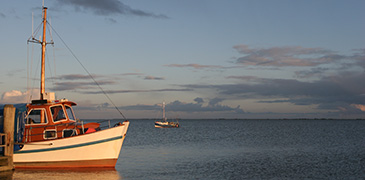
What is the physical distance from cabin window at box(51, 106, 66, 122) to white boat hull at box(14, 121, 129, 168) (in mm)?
2003

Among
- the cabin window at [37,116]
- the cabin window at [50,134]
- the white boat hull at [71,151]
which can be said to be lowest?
the white boat hull at [71,151]

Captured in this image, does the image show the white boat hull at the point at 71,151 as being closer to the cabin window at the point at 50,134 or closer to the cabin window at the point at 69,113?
the cabin window at the point at 50,134

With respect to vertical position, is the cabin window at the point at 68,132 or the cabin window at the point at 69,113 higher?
the cabin window at the point at 69,113

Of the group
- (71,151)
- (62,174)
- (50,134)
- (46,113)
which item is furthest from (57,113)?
(62,174)

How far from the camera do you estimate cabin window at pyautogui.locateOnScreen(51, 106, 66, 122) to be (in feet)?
85.9

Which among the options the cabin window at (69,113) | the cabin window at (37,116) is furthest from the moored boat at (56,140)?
the cabin window at (69,113)

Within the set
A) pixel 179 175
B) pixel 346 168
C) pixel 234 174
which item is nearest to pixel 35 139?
pixel 179 175

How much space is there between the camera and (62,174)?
2412cm

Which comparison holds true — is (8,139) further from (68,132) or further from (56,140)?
(68,132)

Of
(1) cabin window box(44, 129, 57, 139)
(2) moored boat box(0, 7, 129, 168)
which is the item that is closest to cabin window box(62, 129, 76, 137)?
(2) moored boat box(0, 7, 129, 168)

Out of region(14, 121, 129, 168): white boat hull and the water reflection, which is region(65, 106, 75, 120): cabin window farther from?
the water reflection

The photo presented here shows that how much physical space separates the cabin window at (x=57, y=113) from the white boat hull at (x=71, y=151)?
2.00 metres

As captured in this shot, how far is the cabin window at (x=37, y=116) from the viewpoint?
2580 centimetres

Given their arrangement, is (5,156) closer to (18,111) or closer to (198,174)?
(18,111)
